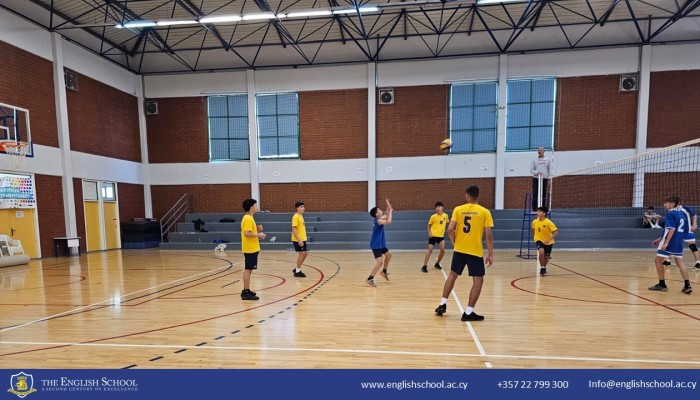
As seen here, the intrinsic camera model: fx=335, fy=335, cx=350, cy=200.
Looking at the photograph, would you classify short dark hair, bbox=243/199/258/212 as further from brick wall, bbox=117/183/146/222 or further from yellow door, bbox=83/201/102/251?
brick wall, bbox=117/183/146/222

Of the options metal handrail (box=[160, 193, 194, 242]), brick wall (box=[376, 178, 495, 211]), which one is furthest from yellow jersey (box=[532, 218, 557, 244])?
metal handrail (box=[160, 193, 194, 242])

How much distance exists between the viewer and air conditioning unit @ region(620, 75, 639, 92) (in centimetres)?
1441

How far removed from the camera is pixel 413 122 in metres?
15.8

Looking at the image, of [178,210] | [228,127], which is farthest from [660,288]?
[178,210]

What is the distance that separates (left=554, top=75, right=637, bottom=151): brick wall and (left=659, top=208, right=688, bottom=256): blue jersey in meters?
10.0

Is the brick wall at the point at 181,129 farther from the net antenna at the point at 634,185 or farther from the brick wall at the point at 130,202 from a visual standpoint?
the net antenna at the point at 634,185

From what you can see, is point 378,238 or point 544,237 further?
point 544,237

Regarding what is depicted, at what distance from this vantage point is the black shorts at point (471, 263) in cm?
457

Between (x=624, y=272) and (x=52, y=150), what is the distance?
60.8 ft

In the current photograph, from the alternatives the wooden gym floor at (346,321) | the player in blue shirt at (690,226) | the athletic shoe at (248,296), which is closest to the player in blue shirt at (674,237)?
the player in blue shirt at (690,226)

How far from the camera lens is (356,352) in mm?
3711

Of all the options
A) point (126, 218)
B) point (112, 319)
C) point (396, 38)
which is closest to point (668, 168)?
point (396, 38)
